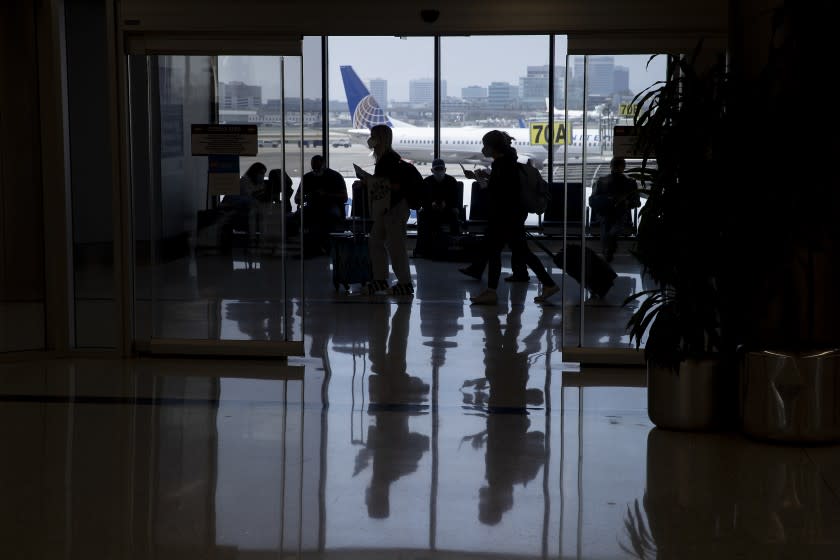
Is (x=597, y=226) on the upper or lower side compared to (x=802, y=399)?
upper

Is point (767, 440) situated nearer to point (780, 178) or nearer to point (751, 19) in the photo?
point (780, 178)

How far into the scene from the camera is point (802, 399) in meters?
5.19

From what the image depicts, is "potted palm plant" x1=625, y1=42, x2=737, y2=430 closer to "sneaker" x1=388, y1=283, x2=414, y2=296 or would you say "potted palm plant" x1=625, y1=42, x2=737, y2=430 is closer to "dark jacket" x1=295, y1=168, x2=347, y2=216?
"sneaker" x1=388, y1=283, x2=414, y2=296

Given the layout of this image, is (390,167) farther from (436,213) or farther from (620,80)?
(436,213)

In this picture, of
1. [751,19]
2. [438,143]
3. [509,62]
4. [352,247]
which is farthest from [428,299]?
[509,62]

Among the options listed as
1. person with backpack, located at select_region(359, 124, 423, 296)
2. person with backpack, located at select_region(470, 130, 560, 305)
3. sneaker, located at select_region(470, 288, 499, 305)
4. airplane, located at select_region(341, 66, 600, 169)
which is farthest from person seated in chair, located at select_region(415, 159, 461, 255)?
airplane, located at select_region(341, 66, 600, 169)

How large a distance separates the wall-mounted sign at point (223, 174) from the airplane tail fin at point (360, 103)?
14855 millimetres

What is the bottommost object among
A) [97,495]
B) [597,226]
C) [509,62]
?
[97,495]

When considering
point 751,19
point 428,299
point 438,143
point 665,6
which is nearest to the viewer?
point 751,19

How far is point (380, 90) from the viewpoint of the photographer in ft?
71.4

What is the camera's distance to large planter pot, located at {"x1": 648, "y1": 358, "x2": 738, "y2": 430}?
5.47m

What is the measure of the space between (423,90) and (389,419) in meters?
14.1

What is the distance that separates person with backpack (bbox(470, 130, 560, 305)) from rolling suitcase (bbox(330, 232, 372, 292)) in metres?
1.26

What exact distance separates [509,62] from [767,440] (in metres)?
15.6
